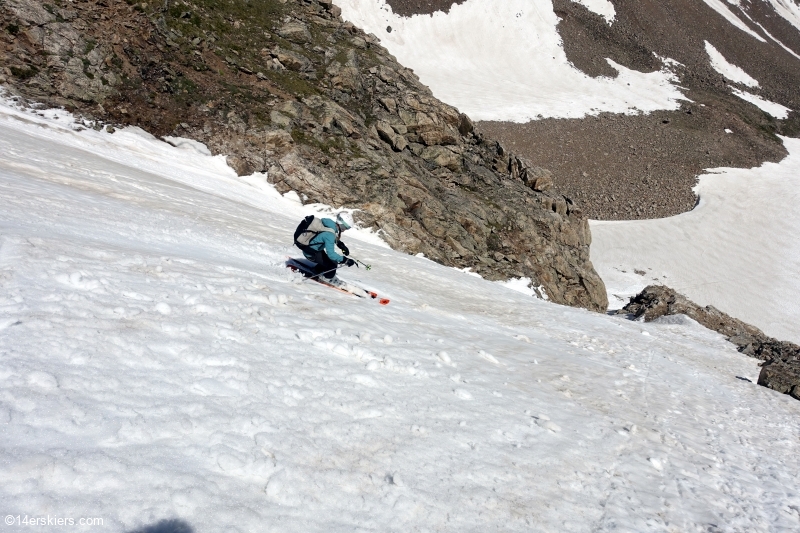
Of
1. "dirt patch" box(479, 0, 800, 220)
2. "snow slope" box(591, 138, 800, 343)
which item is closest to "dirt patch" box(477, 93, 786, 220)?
"dirt patch" box(479, 0, 800, 220)

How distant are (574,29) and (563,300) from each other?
5931cm

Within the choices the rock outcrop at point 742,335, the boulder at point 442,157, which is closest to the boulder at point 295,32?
the boulder at point 442,157

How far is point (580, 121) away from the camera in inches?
2219

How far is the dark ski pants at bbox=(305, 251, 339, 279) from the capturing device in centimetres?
1061

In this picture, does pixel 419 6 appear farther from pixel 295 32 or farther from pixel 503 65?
pixel 295 32

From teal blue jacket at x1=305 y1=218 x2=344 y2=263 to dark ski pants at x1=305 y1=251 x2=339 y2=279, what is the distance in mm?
133

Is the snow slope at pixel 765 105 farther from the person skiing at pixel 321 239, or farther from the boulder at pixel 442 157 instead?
the person skiing at pixel 321 239

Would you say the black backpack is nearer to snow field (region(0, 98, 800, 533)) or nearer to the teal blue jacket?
the teal blue jacket

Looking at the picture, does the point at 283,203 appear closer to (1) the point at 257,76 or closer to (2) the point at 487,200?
(1) the point at 257,76

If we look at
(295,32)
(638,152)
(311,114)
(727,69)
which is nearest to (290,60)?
(295,32)

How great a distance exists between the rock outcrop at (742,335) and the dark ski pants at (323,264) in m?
11.0

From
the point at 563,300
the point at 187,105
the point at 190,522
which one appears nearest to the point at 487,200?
the point at 563,300

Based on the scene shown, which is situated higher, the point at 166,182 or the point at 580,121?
the point at 580,121

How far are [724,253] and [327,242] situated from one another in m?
42.5
